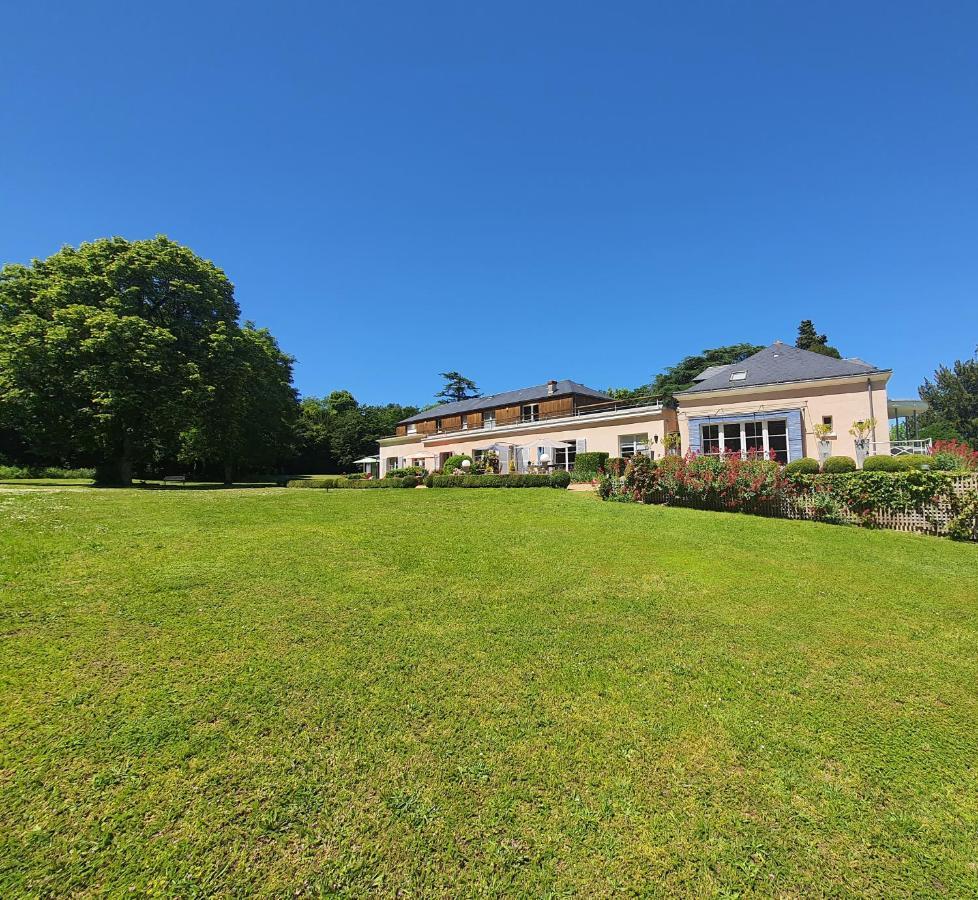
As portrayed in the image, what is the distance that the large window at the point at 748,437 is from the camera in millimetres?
18859

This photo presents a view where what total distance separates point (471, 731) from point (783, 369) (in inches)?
854

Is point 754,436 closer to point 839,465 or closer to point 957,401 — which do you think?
point 839,465

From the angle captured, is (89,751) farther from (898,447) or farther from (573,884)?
(898,447)

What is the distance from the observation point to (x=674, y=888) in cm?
215

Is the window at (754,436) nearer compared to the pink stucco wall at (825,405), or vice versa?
the pink stucco wall at (825,405)

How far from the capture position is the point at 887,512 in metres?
9.95

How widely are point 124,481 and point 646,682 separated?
85.2ft

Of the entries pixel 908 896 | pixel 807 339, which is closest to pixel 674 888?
pixel 908 896

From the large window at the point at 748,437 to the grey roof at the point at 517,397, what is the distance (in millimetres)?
10140

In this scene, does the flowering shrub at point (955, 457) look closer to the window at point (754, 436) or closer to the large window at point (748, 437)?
the large window at point (748, 437)

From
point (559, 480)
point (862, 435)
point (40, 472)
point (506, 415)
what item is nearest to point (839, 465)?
point (862, 435)

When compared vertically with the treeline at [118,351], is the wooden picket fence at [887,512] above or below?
below

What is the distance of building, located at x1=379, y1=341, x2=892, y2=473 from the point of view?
58.0 ft

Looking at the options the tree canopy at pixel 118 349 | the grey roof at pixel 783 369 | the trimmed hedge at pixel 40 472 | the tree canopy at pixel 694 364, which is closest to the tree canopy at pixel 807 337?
the tree canopy at pixel 694 364
